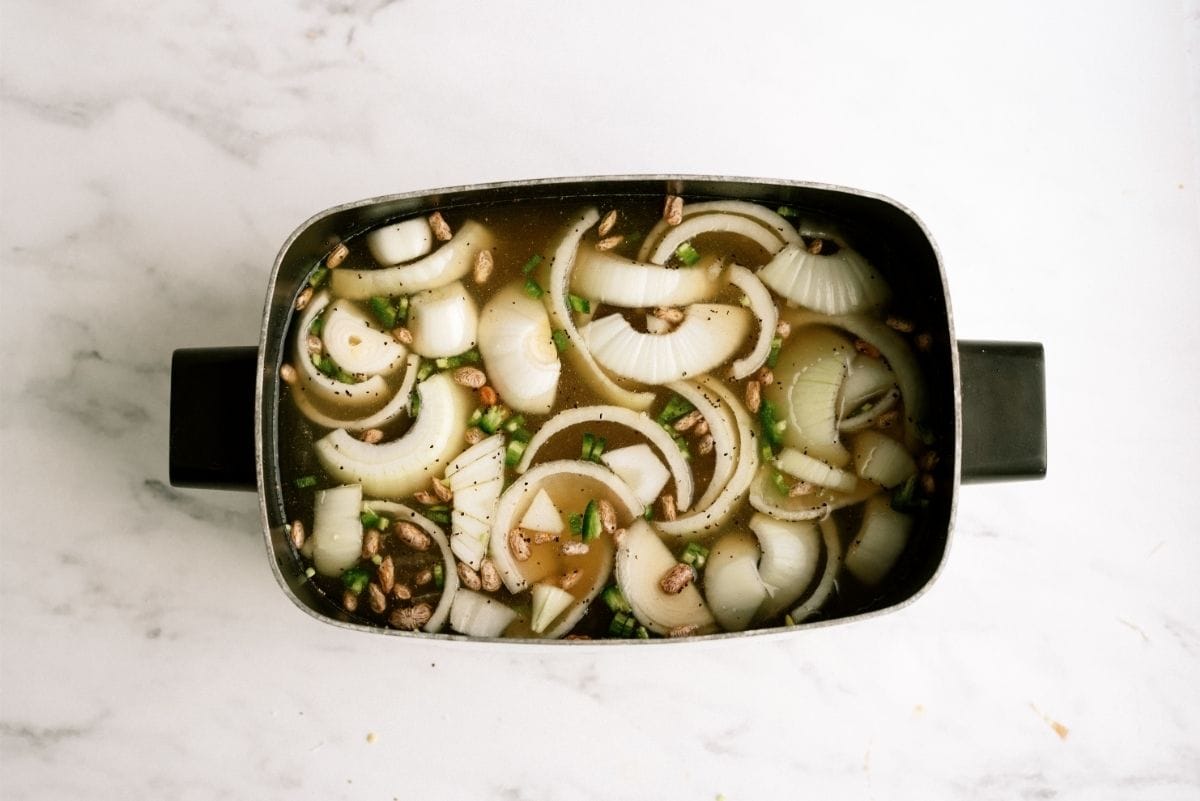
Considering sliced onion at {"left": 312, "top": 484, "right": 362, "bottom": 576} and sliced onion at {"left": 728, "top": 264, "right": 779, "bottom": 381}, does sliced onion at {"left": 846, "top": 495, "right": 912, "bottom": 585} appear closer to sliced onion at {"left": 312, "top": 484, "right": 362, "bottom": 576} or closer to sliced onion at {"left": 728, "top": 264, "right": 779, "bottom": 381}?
sliced onion at {"left": 728, "top": 264, "right": 779, "bottom": 381}

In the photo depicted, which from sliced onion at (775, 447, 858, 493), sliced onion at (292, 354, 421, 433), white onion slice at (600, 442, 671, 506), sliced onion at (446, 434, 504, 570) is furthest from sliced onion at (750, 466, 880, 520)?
sliced onion at (292, 354, 421, 433)

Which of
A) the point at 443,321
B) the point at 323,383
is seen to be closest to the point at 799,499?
the point at 443,321

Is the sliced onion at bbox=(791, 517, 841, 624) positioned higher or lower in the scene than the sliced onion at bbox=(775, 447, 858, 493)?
lower

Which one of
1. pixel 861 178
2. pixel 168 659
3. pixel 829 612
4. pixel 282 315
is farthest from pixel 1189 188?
pixel 168 659

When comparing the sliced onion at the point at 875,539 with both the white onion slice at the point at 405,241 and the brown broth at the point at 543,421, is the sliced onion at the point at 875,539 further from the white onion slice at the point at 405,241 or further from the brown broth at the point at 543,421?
the white onion slice at the point at 405,241

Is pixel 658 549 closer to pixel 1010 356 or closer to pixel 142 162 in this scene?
pixel 1010 356
